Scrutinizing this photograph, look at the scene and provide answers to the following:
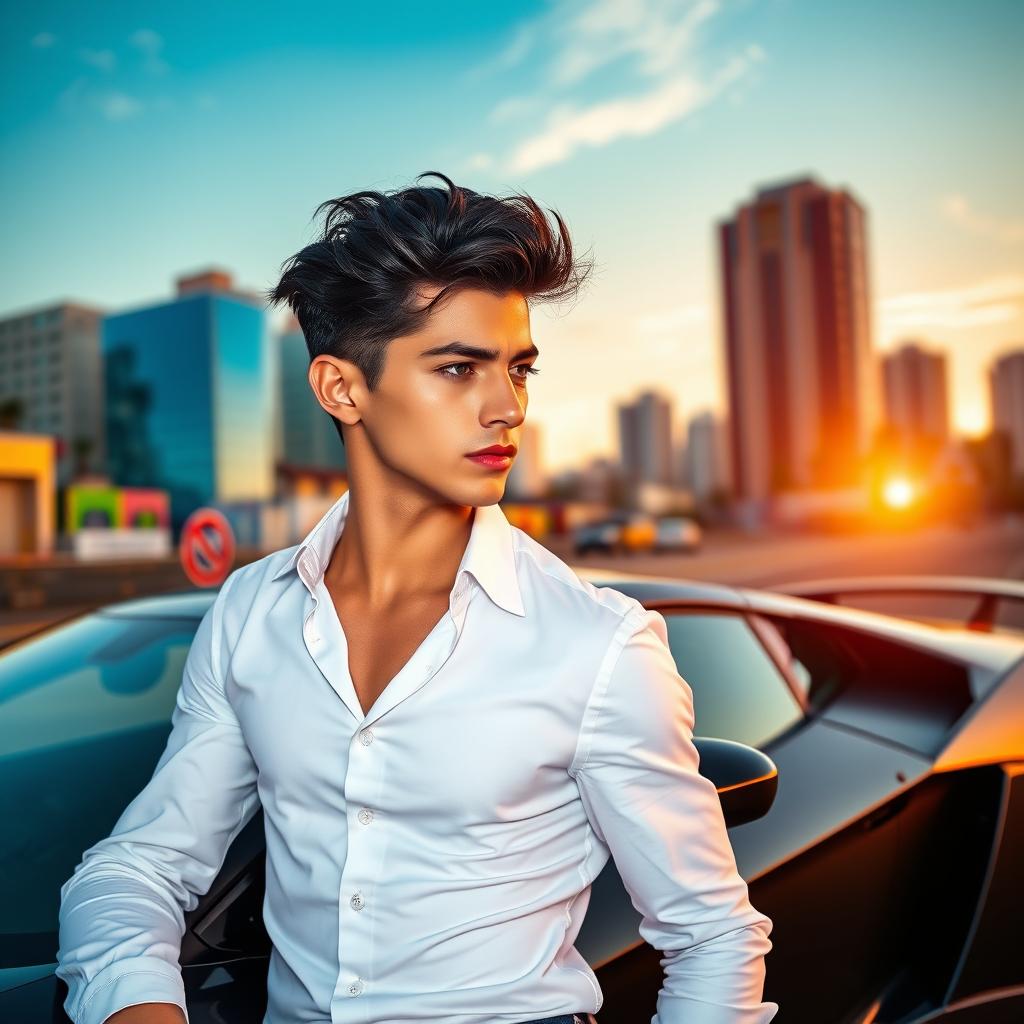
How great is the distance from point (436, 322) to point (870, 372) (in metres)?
120

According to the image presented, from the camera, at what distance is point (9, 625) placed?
13445 mm

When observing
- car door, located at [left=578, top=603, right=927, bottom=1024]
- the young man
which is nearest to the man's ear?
the young man

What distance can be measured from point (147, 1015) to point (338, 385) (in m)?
0.92

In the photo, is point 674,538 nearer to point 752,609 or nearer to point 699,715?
point 752,609

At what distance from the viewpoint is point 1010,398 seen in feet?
438

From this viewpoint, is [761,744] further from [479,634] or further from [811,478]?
[811,478]

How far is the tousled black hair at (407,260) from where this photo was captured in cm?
140

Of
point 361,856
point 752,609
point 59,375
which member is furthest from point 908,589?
point 59,375

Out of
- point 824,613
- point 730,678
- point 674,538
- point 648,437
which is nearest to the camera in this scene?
point 730,678

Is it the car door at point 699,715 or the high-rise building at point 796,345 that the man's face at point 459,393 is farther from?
the high-rise building at point 796,345

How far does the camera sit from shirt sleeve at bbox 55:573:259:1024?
1191 mm

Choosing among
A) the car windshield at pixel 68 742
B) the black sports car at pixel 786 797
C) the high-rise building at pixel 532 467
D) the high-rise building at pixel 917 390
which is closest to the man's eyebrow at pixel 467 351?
the black sports car at pixel 786 797

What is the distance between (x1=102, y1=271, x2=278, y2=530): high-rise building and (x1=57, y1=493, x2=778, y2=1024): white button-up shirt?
53.8m

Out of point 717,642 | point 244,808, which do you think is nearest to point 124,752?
point 244,808
